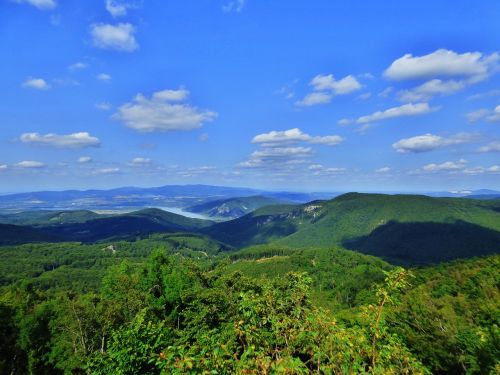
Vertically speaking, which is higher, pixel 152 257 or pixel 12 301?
pixel 152 257

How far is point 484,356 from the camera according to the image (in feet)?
57.7

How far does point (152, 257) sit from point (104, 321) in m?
22.9

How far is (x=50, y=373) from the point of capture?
47531 mm

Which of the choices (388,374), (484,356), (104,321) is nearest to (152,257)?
(104,321)

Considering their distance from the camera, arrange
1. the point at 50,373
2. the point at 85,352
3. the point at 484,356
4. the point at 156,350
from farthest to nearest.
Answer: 1. the point at 50,373
2. the point at 85,352
3. the point at 484,356
4. the point at 156,350

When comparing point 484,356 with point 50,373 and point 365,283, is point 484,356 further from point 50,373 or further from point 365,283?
point 365,283

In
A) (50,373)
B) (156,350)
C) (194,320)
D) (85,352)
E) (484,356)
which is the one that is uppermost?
(156,350)

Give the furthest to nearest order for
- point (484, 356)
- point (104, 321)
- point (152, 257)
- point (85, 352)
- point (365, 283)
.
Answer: point (365, 283)
point (152, 257)
point (104, 321)
point (85, 352)
point (484, 356)

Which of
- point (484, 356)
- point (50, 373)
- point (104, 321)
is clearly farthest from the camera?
point (50, 373)

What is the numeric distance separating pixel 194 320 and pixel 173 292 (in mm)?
20001

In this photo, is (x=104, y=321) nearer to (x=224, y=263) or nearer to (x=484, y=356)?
(x=224, y=263)

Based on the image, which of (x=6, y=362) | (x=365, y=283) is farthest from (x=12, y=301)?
(x=365, y=283)

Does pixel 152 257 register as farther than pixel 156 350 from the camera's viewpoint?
Yes

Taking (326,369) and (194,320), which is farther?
(194,320)
